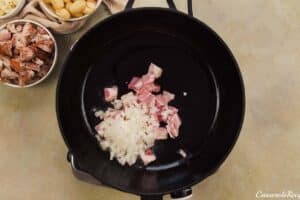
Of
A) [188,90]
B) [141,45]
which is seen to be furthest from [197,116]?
[141,45]

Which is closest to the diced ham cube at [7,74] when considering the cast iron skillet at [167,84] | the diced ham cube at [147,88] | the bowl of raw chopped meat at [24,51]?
the bowl of raw chopped meat at [24,51]

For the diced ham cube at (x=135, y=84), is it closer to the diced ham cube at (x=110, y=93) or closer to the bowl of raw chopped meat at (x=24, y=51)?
the diced ham cube at (x=110, y=93)

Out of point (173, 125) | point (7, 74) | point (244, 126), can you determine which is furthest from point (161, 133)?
point (7, 74)

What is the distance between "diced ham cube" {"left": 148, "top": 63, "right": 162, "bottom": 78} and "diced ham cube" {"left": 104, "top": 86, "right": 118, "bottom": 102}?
7 centimetres

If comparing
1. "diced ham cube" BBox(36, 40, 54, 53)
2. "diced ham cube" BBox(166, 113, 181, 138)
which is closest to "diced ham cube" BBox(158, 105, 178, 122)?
"diced ham cube" BBox(166, 113, 181, 138)

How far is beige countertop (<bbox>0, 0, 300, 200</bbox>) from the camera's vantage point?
2.59 ft

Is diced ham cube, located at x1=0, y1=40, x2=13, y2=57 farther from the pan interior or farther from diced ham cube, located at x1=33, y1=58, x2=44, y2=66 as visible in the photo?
the pan interior

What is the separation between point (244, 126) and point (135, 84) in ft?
0.78

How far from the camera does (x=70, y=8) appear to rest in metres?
0.75

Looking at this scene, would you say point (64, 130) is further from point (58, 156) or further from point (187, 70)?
point (187, 70)

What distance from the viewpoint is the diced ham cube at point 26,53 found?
0.74 m

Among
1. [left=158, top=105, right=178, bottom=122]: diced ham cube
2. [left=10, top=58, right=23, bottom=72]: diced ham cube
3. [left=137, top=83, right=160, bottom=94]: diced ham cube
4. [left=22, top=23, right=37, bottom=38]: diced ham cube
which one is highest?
[left=22, top=23, right=37, bottom=38]: diced ham cube

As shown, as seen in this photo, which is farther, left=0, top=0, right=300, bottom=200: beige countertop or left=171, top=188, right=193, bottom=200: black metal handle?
left=0, top=0, right=300, bottom=200: beige countertop

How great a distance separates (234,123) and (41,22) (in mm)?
387
